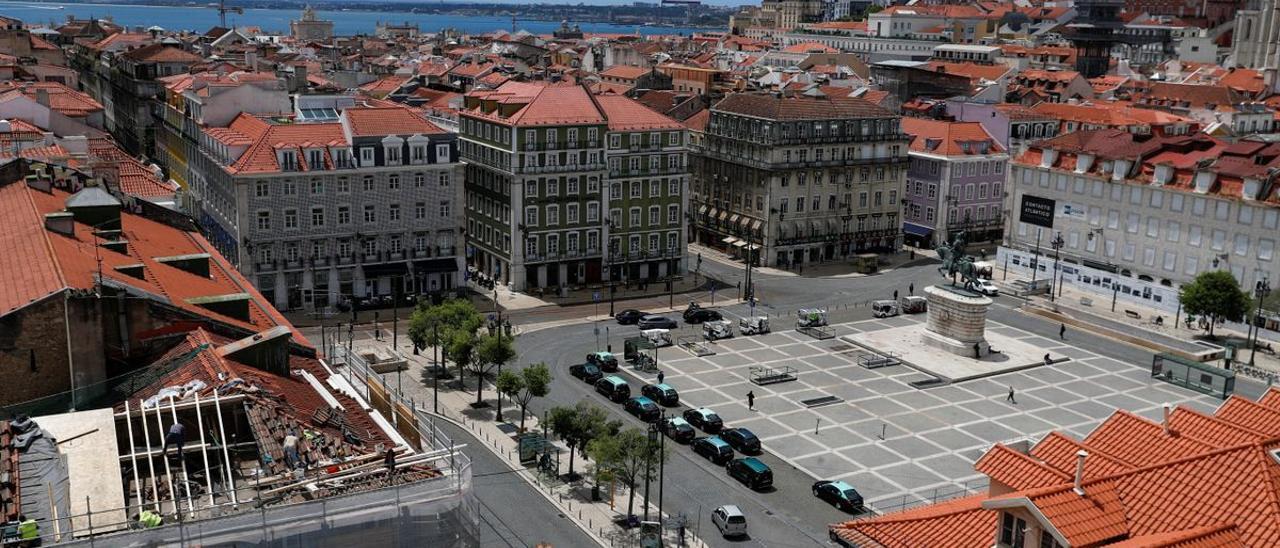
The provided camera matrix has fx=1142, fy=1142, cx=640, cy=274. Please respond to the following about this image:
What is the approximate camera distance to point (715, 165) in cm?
11475

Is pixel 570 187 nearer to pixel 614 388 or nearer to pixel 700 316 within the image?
pixel 700 316

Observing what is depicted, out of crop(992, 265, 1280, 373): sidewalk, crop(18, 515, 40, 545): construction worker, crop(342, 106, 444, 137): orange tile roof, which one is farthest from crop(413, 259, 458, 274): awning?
crop(18, 515, 40, 545): construction worker

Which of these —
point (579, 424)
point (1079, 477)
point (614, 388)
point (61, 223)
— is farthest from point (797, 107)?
point (1079, 477)

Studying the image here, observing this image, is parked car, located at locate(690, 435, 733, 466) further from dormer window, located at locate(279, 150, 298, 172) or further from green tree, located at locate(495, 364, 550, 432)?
dormer window, located at locate(279, 150, 298, 172)

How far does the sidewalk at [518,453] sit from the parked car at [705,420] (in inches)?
286

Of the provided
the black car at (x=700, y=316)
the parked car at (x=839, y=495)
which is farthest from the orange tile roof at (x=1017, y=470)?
the black car at (x=700, y=316)

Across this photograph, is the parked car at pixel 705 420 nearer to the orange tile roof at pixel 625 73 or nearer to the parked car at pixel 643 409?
the parked car at pixel 643 409

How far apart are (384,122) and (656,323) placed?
25.5 metres

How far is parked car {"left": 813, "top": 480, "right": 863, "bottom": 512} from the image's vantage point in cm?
5272

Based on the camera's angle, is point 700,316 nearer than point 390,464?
No

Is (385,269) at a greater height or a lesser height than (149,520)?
lesser

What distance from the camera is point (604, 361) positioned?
74.4 metres

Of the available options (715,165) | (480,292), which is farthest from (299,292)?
(715,165)

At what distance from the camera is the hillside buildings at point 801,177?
107312 mm
